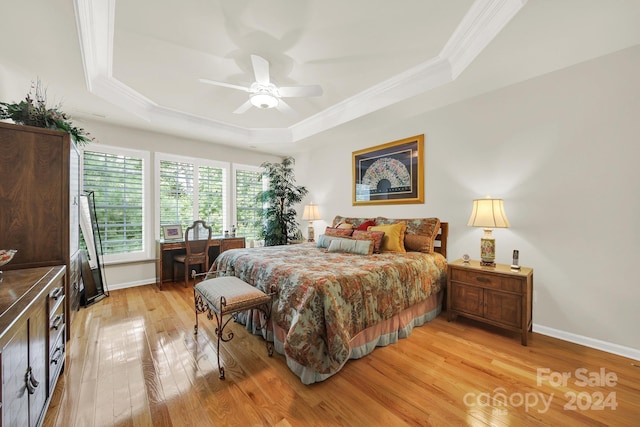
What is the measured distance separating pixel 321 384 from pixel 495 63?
3070mm

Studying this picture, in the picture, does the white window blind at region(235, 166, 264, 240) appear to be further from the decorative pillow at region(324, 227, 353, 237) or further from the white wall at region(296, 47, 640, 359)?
the white wall at region(296, 47, 640, 359)

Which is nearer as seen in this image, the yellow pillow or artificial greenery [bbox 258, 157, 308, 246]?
the yellow pillow

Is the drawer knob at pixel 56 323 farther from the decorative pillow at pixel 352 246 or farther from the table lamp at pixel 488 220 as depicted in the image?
the table lamp at pixel 488 220

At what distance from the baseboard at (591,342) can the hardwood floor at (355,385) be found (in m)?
0.10

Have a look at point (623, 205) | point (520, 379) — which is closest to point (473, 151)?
point (623, 205)

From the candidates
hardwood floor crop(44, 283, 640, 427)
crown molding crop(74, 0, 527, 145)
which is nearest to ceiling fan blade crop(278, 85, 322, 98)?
crown molding crop(74, 0, 527, 145)

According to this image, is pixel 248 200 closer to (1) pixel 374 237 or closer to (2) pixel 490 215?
(1) pixel 374 237

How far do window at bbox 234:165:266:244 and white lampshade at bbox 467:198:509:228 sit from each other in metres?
3.90

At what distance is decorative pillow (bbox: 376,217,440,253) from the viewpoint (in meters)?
3.03

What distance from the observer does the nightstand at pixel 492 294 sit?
2.23 meters

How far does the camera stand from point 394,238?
10.1 ft

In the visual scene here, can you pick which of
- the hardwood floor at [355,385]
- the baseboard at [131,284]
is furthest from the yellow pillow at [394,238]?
the baseboard at [131,284]

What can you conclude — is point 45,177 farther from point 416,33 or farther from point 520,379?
point 520,379

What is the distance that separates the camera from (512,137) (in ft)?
8.70
